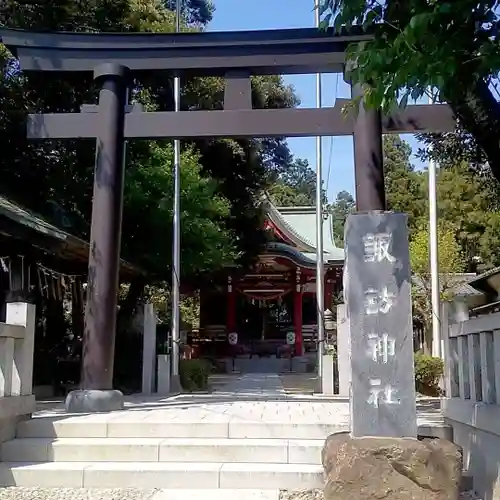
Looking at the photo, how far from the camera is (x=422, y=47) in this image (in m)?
3.67

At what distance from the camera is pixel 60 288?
1330cm

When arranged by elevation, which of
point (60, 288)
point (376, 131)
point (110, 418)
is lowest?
point (110, 418)

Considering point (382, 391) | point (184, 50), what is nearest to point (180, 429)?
point (382, 391)

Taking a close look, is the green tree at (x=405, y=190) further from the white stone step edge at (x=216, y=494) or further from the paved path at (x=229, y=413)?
the white stone step edge at (x=216, y=494)

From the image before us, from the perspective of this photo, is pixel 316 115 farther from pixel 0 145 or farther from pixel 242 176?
pixel 242 176

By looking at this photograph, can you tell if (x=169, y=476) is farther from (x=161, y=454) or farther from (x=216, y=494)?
(x=216, y=494)

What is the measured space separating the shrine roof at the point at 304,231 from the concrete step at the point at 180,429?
15542mm

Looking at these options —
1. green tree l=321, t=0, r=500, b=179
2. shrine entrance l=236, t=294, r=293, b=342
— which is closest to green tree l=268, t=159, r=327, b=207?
shrine entrance l=236, t=294, r=293, b=342

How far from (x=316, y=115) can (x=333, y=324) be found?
44.3 feet

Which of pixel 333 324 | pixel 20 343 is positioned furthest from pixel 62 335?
pixel 333 324

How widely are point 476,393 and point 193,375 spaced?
9698mm

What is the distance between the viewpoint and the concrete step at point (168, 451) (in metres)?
5.91

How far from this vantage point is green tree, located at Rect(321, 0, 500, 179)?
353 cm

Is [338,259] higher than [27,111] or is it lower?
lower
